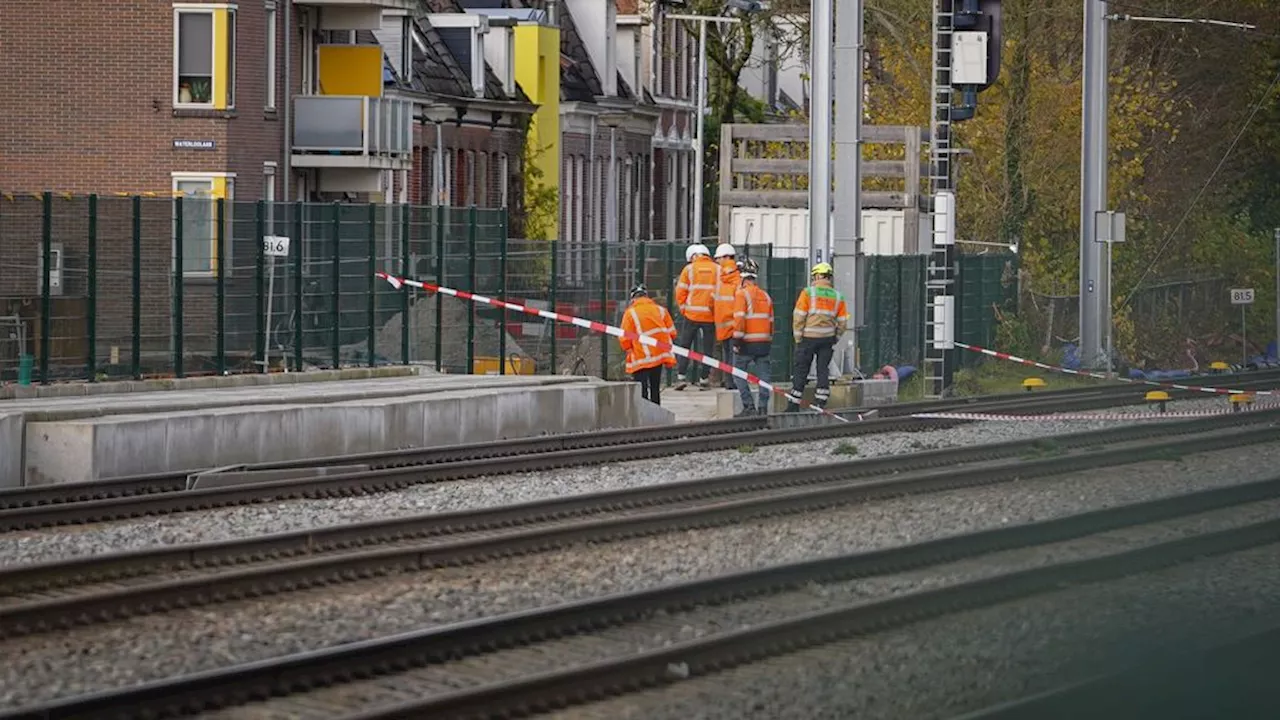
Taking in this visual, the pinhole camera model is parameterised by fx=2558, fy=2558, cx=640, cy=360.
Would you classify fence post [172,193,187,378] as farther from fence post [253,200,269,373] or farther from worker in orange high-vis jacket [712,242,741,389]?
worker in orange high-vis jacket [712,242,741,389]

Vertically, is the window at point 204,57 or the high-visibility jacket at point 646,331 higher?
the window at point 204,57

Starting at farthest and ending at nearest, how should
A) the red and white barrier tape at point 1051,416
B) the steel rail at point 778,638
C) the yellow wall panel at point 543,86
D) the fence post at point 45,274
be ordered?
the yellow wall panel at point 543,86 < the red and white barrier tape at point 1051,416 < the fence post at point 45,274 < the steel rail at point 778,638

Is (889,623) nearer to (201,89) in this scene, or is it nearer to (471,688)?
→ (471,688)

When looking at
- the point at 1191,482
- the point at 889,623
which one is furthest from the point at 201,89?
the point at 889,623

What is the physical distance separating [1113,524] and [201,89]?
31865 mm

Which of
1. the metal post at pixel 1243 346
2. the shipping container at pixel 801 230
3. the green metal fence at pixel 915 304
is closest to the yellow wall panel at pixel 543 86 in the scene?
the metal post at pixel 1243 346

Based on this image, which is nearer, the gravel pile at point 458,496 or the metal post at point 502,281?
the gravel pile at point 458,496

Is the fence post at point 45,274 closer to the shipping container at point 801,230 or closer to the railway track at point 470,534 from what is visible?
the railway track at point 470,534

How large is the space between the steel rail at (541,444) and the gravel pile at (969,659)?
7.44 metres

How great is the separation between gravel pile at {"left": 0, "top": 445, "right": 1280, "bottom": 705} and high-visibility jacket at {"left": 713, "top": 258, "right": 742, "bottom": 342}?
31.0 feet

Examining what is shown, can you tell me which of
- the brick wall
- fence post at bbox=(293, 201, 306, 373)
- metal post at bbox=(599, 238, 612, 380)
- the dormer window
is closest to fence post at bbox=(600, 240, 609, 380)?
metal post at bbox=(599, 238, 612, 380)

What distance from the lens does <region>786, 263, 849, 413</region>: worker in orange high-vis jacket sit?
96.0 feet

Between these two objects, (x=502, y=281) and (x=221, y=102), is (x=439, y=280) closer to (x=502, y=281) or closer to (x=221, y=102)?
(x=502, y=281)

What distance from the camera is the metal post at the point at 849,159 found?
32.8m
